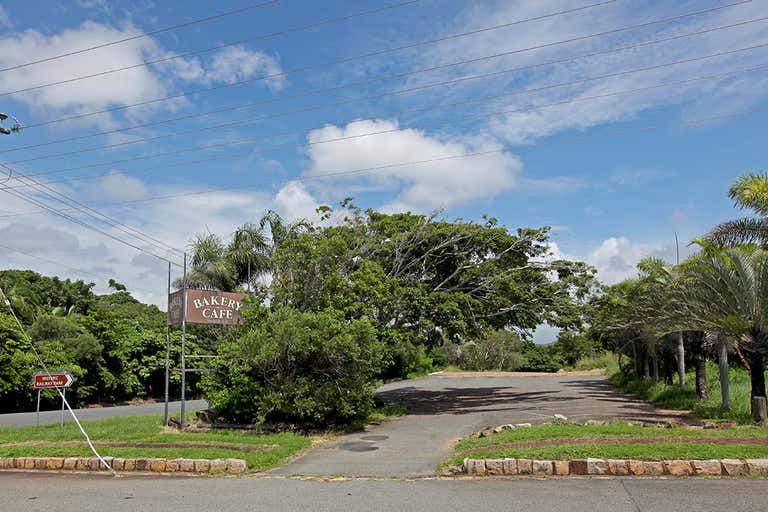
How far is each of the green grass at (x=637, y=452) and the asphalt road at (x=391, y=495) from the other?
628 millimetres

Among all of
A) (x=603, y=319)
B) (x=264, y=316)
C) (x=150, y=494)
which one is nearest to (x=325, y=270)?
(x=264, y=316)

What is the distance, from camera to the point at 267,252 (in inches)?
1130

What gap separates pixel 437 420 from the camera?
18172mm

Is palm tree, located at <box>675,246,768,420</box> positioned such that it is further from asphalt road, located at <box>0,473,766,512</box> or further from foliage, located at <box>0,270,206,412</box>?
foliage, located at <box>0,270,206,412</box>

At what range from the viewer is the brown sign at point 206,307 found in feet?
52.2

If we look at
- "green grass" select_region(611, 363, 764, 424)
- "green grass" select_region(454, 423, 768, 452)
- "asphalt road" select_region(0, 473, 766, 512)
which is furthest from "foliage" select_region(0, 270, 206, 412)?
"green grass" select_region(611, 363, 764, 424)

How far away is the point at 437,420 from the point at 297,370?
5223 mm

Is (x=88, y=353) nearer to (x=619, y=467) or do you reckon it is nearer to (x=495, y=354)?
(x=619, y=467)

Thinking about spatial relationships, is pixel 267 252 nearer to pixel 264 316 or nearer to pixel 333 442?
pixel 264 316

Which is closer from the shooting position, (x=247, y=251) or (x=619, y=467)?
(x=619, y=467)

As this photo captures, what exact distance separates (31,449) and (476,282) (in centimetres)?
1427

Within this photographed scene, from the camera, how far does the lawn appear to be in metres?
9.52

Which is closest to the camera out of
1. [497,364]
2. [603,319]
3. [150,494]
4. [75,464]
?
[150,494]

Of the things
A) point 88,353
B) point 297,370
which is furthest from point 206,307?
point 88,353
